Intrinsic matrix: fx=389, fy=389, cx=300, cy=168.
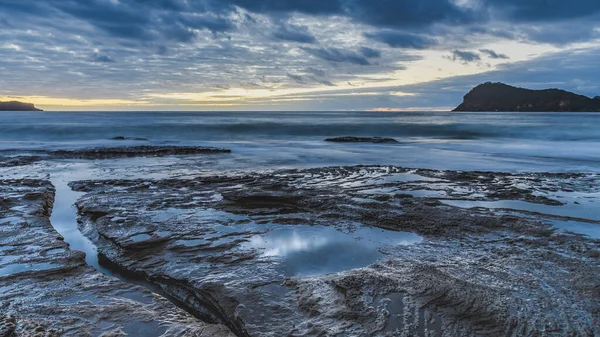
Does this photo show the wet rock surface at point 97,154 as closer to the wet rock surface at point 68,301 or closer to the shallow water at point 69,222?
the shallow water at point 69,222

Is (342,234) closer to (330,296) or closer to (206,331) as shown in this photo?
(330,296)

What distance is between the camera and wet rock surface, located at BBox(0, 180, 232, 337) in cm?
298

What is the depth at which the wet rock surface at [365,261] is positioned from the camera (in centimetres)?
318

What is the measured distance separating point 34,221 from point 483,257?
6.21 metres

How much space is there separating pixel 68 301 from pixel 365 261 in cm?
300

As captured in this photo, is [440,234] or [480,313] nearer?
[480,313]

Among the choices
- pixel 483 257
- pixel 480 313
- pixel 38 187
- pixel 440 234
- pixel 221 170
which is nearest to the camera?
pixel 480 313

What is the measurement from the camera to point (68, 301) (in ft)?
11.2

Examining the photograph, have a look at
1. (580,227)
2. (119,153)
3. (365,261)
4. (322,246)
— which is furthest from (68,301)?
(119,153)

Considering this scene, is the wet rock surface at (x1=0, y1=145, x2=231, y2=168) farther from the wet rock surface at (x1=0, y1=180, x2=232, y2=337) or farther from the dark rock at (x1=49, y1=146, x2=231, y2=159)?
the wet rock surface at (x1=0, y1=180, x2=232, y2=337)

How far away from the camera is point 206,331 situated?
299 centimetres

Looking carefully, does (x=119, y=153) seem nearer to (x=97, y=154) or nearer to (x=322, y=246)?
(x=97, y=154)

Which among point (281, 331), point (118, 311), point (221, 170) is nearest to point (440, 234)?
point (281, 331)

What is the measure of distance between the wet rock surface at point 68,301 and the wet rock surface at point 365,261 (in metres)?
0.37
